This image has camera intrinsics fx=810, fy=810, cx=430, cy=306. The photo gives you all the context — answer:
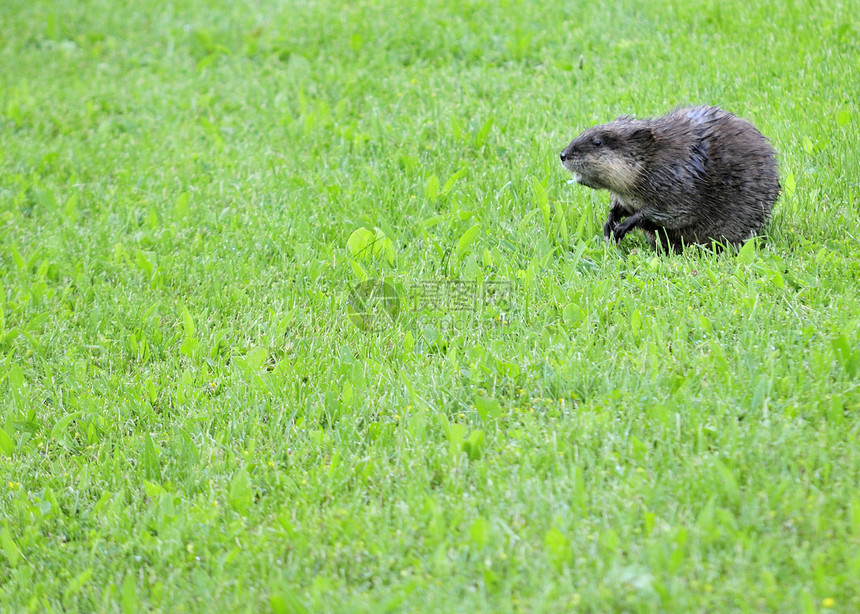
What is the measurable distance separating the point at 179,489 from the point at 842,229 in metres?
4.19

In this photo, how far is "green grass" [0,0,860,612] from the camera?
10.6 feet

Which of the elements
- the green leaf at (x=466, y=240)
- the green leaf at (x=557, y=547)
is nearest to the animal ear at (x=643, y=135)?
the green leaf at (x=466, y=240)

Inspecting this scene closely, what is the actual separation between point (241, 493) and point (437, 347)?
1484 mm

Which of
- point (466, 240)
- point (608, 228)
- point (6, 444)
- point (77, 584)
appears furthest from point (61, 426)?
point (608, 228)

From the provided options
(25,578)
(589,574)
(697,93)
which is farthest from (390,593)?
(697,93)

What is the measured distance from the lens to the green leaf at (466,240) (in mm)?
5520

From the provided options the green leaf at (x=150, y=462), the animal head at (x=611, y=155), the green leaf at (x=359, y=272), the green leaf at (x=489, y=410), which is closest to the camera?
the green leaf at (x=489, y=410)

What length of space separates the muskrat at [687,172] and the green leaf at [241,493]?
291 centimetres

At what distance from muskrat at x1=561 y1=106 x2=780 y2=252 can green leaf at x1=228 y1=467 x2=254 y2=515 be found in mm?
2911

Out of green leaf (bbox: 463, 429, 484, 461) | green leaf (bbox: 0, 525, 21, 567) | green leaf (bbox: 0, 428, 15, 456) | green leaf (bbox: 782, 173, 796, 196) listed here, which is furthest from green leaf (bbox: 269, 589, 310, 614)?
green leaf (bbox: 782, 173, 796, 196)

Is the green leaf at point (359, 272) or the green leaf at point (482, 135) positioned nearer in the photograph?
the green leaf at point (359, 272)

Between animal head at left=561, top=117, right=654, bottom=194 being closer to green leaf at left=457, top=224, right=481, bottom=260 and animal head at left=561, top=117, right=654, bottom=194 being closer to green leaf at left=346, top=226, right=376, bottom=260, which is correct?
green leaf at left=457, top=224, right=481, bottom=260

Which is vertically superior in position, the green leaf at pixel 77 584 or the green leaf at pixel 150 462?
the green leaf at pixel 150 462

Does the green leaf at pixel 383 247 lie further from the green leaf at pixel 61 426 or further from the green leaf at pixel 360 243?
the green leaf at pixel 61 426
